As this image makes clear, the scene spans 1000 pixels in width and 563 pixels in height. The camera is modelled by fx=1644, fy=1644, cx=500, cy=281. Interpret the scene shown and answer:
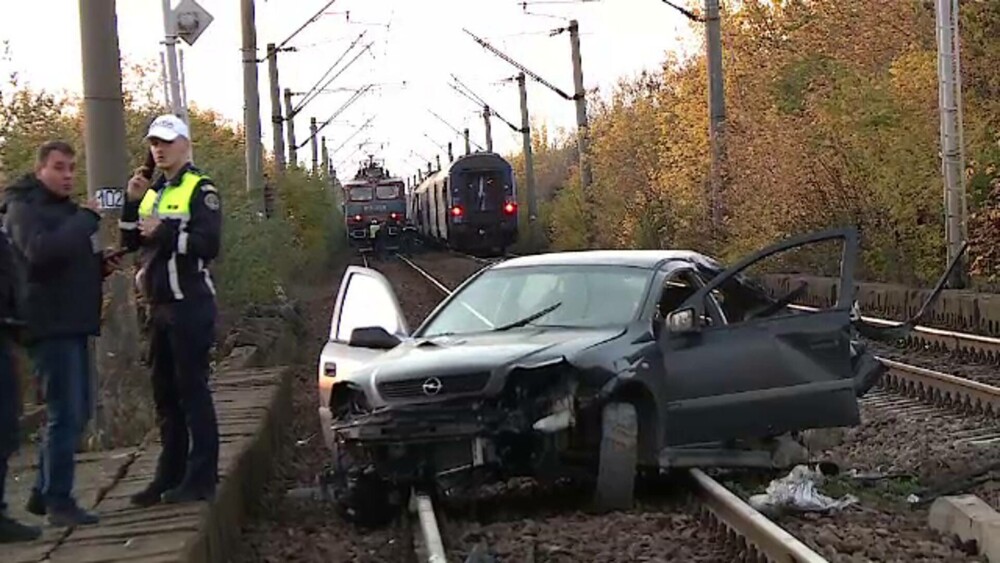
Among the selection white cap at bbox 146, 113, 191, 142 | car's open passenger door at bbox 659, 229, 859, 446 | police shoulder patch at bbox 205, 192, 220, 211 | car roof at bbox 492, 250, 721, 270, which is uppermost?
white cap at bbox 146, 113, 191, 142

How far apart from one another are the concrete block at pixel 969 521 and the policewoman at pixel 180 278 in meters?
3.54

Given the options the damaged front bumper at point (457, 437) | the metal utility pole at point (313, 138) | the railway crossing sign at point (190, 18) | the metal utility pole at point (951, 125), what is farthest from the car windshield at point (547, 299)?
the metal utility pole at point (313, 138)

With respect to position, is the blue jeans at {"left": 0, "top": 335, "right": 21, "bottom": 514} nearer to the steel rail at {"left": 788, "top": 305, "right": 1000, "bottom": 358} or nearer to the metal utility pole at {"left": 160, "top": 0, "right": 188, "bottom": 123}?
the steel rail at {"left": 788, "top": 305, "right": 1000, "bottom": 358}

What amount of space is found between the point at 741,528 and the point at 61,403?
10.7 feet

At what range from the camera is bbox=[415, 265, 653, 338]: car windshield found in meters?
9.86

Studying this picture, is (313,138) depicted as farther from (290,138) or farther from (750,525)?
(750,525)

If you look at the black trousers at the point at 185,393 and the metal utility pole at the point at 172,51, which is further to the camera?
the metal utility pole at the point at 172,51

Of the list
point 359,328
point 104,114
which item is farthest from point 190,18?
point 359,328

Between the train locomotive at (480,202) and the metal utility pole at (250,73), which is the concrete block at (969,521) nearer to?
the metal utility pole at (250,73)

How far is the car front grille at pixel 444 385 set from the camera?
875 centimetres

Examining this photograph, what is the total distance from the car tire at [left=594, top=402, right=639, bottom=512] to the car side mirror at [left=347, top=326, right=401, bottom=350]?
1814 millimetres

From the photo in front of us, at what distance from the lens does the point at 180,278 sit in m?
7.61

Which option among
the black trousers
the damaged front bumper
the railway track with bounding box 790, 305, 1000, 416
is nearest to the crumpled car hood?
the damaged front bumper

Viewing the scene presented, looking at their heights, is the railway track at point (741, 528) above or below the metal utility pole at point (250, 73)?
below
